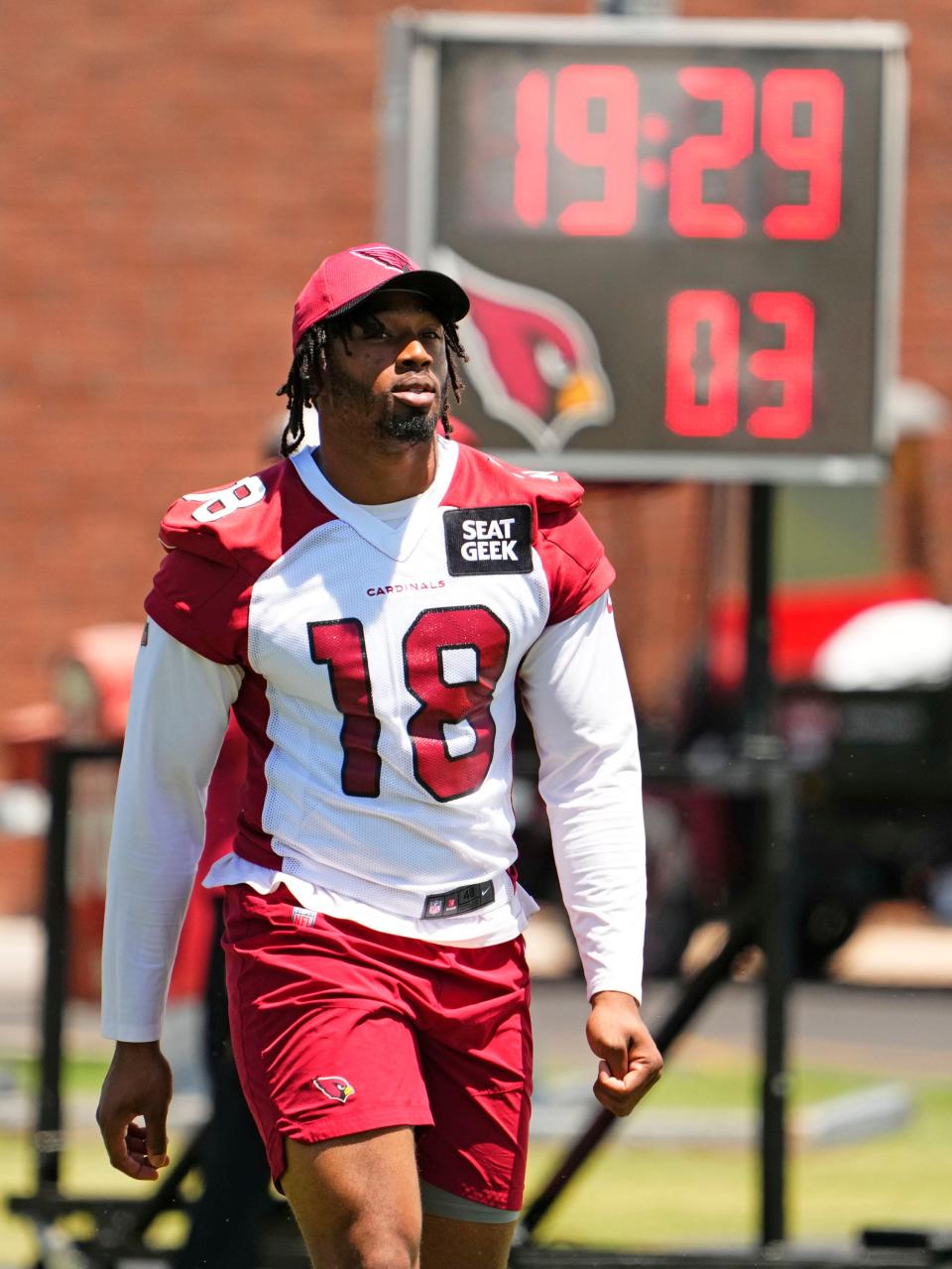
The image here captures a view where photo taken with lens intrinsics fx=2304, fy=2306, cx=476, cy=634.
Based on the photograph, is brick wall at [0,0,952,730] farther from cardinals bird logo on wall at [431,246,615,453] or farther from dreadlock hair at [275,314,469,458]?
dreadlock hair at [275,314,469,458]

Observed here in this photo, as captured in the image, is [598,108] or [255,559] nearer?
[255,559]

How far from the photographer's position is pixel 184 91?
17047 millimetres

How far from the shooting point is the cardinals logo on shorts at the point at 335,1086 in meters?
3.23

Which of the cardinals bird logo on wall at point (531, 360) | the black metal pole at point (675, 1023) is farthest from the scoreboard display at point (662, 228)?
the black metal pole at point (675, 1023)

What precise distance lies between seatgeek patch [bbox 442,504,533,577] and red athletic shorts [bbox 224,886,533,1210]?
56 cm

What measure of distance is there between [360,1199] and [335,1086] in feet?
0.52

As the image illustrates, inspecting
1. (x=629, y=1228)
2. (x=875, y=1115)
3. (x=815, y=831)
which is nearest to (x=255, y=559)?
(x=629, y=1228)

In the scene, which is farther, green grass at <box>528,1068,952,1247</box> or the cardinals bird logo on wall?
green grass at <box>528,1068,952,1247</box>

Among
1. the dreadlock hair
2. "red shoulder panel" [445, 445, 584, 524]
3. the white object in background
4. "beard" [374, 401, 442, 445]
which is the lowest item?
the white object in background

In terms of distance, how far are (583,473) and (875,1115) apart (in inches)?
144

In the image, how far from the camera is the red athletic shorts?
3.26m

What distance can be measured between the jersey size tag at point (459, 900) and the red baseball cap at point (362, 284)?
2.85 feet

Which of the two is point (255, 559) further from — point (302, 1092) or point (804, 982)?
point (804, 982)

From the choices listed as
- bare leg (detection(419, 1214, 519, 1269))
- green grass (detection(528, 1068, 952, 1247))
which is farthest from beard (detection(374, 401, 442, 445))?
green grass (detection(528, 1068, 952, 1247))
